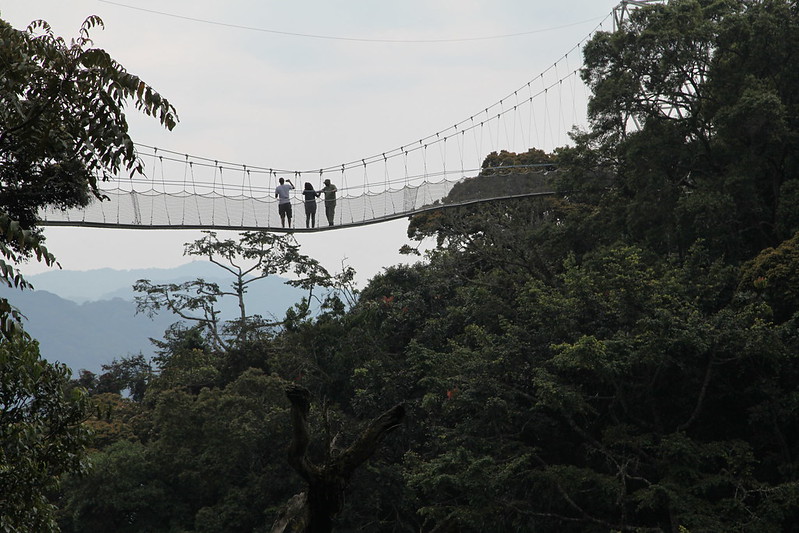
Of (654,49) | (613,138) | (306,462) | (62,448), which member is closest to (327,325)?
(613,138)

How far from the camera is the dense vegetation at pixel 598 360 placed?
11.9 meters

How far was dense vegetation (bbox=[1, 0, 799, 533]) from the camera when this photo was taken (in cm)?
1188

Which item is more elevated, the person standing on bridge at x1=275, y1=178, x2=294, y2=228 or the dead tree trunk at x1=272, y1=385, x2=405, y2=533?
the person standing on bridge at x1=275, y1=178, x2=294, y2=228

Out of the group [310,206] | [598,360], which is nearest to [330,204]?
[310,206]

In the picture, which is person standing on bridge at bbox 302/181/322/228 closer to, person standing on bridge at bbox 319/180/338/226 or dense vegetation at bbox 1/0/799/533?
person standing on bridge at bbox 319/180/338/226

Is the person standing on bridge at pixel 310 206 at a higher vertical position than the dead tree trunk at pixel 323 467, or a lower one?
higher

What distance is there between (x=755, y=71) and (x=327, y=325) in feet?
27.4

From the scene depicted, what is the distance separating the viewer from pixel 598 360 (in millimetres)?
11781

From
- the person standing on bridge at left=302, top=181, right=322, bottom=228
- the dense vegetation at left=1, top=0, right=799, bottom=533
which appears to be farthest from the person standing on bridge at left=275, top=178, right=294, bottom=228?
the dense vegetation at left=1, top=0, right=799, bottom=533

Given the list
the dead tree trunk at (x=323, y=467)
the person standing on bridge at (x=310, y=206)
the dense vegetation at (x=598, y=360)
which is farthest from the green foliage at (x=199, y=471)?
the dead tree trunk at (x=323, y=467)

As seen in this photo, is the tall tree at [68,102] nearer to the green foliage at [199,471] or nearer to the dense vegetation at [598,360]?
the dense vegetation at [598,360]

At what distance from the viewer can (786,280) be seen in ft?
39.1

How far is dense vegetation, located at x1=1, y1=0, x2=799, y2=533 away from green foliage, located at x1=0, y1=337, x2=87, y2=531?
3.65 metres

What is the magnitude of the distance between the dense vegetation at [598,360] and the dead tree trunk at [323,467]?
17.4 ft
